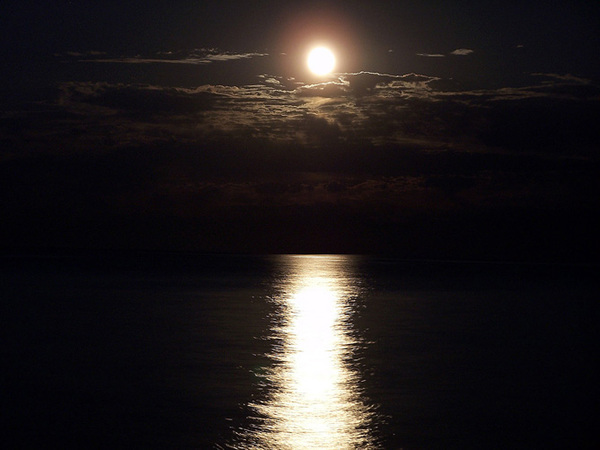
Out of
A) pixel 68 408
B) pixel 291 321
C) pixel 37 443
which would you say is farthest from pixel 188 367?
pixel 291 321

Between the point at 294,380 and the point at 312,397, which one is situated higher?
the point at 294,380

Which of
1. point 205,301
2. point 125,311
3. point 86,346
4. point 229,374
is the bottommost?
point 229,374

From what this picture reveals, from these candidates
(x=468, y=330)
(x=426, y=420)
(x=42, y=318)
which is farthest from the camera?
(x=42, y=318)

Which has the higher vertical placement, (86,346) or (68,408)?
(86,346)

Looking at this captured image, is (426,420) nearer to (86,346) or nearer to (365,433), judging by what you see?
(365,433)

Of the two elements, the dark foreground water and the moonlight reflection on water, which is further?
the dark foreground water

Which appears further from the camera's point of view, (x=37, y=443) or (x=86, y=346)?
(x=86, y=346)

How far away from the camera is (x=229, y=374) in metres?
23.4

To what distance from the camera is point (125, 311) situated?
46250 mm

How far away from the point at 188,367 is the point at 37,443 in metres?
9.45

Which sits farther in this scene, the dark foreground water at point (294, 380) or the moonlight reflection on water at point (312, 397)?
the dark foreground water at point (294, 380)

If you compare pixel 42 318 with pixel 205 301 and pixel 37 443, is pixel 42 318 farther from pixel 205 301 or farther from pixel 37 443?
pixel 37 443

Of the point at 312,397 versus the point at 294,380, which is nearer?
the point at 312,397

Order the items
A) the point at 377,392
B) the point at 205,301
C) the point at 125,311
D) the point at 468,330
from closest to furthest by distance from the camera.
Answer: the point at 377,392 → the point at 468,330 → the point at 125,311 → the point at 205,301
